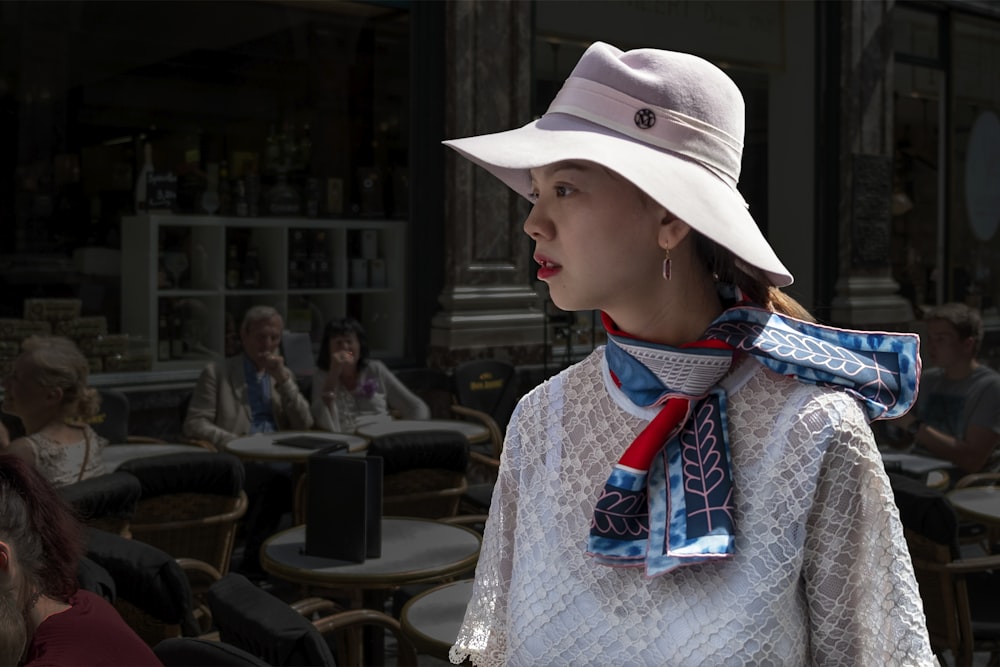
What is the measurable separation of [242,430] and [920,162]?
7.77 m

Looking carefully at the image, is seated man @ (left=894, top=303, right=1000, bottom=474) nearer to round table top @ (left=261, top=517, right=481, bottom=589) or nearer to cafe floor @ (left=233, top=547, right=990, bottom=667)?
cafe floor @ (left=233, top=547, right=990, bottom=667)

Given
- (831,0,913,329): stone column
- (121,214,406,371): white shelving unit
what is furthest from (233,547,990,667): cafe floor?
(831,0,913,329): stone column

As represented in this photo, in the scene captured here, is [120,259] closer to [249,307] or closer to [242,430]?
[249,307]

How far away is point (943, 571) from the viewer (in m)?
3.89

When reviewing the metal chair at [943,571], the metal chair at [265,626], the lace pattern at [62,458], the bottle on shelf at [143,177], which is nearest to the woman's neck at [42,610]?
the metal chair at [265,626]

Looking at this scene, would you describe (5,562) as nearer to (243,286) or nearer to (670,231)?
(670,231)

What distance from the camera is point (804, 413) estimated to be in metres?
1.29

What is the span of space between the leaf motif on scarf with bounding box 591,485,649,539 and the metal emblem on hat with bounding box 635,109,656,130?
0.43m

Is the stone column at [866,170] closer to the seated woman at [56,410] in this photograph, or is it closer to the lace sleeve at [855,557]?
the seated woman at [56,410]

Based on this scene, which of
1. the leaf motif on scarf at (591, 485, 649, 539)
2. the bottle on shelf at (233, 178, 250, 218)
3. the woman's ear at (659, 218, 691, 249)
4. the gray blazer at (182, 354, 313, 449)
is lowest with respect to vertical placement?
the gray blazer at (182, 354, 313, 449)

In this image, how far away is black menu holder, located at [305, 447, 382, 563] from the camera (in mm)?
3438

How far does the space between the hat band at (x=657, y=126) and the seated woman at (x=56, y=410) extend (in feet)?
11.7

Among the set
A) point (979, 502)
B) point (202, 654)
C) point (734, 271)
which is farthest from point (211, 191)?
point (734, 271)

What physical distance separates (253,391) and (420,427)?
97 centimetres
